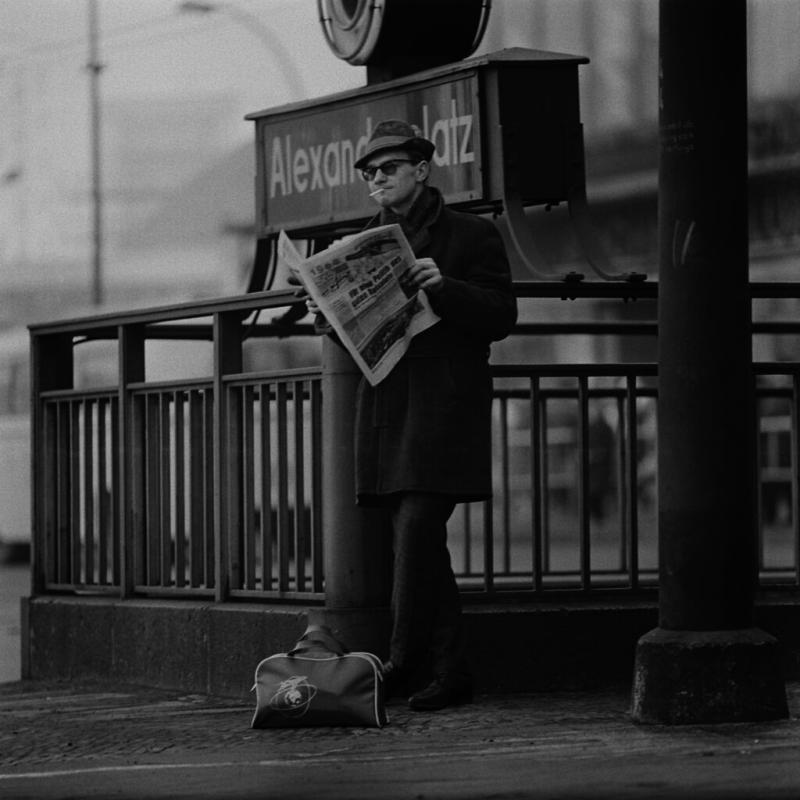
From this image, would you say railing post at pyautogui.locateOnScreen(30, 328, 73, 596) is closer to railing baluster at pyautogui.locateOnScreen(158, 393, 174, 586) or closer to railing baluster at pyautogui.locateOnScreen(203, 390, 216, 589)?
railing baluster at pyautogui.locateOnScreen(158, 393, 174, 586)

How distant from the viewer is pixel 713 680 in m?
6.61

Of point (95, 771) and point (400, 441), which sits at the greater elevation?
point (400, 441)

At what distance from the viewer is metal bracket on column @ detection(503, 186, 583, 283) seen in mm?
7723

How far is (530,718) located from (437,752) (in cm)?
83

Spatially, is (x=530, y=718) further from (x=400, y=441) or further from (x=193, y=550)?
(x=193, y=550)

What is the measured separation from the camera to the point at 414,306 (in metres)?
6.98

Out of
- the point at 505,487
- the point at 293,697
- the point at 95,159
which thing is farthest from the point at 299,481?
the point at 95,159

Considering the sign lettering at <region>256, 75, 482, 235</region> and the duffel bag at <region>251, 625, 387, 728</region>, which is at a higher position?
the sign lettering at <region>256, 75, 482, 235</region>

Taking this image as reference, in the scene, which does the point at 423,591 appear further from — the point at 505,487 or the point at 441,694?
the point at 505,487

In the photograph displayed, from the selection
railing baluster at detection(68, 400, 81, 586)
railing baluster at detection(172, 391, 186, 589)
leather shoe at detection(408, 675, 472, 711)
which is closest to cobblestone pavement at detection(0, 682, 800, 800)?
leather shoe at detection(408, 675, 472, 711)

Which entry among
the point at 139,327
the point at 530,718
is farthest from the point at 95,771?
the point at 139,327

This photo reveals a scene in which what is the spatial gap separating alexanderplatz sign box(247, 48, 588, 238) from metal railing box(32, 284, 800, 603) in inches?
26.2

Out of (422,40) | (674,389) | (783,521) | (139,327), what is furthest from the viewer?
(783,521)

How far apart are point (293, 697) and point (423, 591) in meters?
0.58
